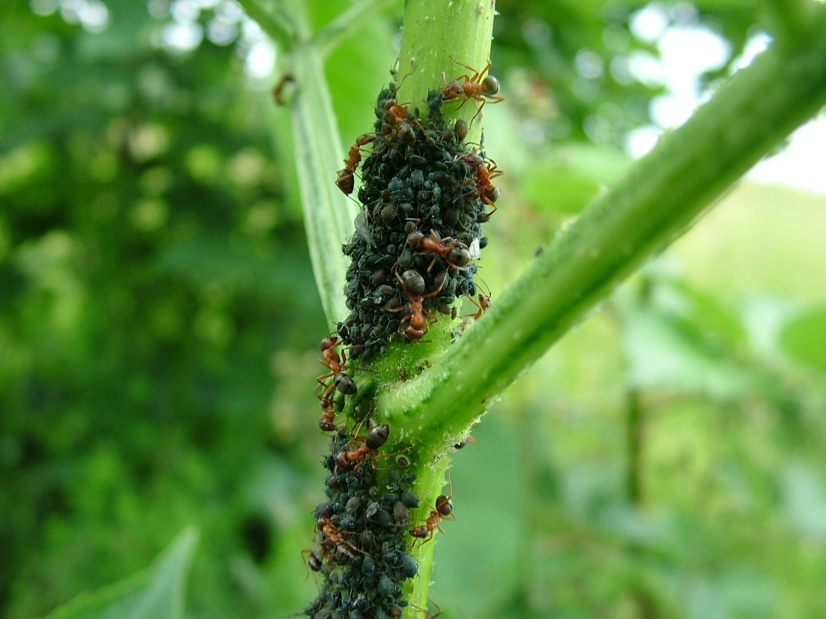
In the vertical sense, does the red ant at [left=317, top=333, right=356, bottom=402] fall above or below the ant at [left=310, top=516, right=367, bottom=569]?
above

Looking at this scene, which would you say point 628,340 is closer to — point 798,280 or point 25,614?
point 25,614

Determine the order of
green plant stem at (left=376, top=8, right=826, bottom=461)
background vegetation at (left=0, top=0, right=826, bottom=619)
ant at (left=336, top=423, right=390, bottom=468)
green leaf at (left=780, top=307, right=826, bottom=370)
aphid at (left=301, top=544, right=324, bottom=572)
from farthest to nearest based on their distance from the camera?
background vegetation at (left=0, top=0, right=826, bottom=619) → green leaf at (left=780, top=307, right=826, bottom=370) → aphid at (left=301, top=544, right=324, bottom=572) → ant at (left=336, top=423, right=390, bottom=468) → green plant stem at (left=376, top=8, right=826, bottom=461)

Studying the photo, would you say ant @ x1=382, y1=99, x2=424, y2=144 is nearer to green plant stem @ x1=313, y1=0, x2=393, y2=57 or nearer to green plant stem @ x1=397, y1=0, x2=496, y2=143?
green plant stem @ x1=397, y1=0, x2=496, y2=143

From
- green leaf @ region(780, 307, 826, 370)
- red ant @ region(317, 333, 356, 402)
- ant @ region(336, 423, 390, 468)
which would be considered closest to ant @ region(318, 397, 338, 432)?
red ant @ region(317, 333, 356, 402)

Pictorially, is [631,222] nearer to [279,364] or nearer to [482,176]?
[482,176]

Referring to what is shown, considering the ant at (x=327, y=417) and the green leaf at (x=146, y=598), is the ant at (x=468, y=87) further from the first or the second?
the green leaf at (x=146, y=598)

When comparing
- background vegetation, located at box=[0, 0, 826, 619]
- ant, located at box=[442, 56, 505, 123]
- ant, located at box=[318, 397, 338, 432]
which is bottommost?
ant, located at box=[318, 397, 338, 432]

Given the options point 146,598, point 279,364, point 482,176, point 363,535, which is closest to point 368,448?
point 363,535
